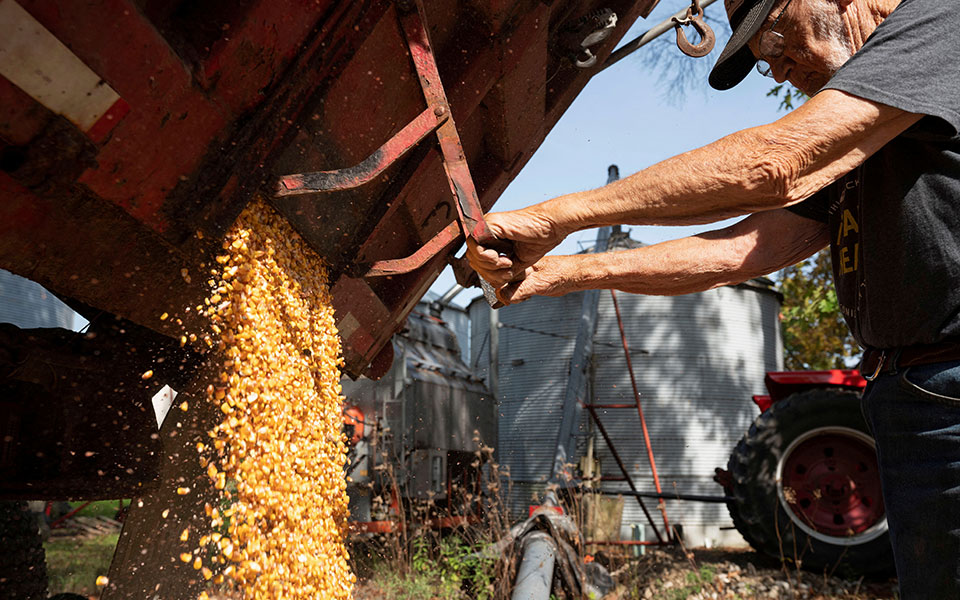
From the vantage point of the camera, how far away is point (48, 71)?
1.32 meters

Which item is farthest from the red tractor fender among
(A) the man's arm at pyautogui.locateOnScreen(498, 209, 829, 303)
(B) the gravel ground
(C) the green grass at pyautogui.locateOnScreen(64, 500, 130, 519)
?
(C) the green grass at pyautogui.locateOnScreen(64, 500, 130, 519)

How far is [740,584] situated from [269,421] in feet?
11.7

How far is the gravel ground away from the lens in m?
4.19

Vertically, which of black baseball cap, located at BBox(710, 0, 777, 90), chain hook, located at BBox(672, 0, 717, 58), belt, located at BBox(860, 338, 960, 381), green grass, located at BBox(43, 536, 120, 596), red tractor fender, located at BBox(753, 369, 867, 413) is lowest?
green grass, located at BBox(43, 536, 120, 596)

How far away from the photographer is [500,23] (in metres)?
2.44

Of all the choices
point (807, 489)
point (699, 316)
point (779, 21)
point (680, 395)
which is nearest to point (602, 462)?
point (680, 395)

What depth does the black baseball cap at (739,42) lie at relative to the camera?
169cm

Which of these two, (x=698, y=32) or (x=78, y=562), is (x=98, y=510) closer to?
(x=78, y=562)

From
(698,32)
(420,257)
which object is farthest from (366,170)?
(698,32)

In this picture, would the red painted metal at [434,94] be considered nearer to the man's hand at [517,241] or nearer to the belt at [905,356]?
the man's hand at [517,241]

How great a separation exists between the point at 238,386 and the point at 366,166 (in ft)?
2.24

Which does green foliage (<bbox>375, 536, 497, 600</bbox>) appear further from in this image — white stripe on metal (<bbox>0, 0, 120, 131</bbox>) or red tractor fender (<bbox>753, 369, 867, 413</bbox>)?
white stripe on metal (<bbox>0, 0, 120, 131</bbox>)

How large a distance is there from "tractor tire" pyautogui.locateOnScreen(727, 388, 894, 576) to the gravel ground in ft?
0.31

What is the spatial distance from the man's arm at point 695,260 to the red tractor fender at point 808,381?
3.12 m
